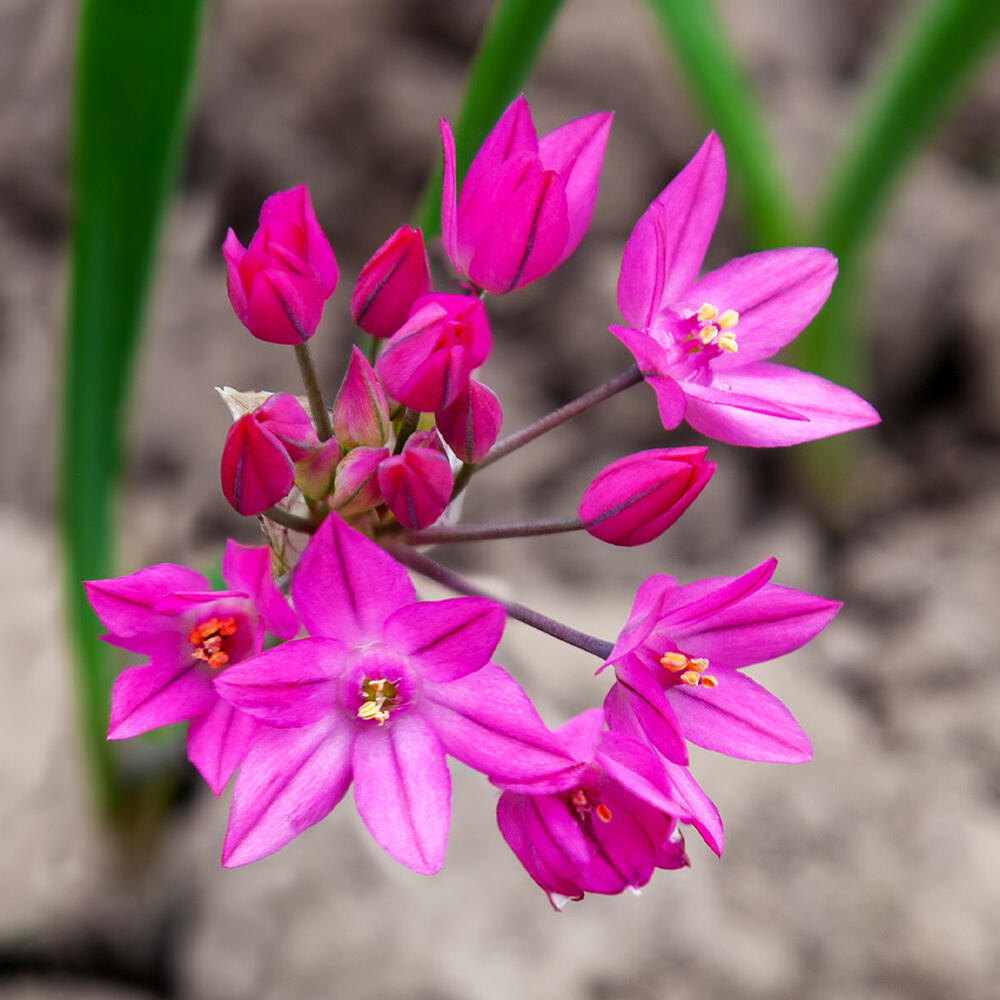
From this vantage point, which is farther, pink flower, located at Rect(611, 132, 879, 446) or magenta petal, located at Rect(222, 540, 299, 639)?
pink flower, located at Rect(611, 132, 879, 446)

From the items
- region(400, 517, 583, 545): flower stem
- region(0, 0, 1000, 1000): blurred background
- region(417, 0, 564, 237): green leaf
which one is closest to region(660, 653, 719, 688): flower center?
region(400, 517, 583, 545): flower stem

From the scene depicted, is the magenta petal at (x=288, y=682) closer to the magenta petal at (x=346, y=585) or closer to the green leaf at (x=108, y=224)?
the magenta petal at (x=346, y=585)

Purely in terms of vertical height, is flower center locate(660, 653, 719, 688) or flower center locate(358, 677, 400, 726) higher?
flower center locate(660, 653, 719, 688)

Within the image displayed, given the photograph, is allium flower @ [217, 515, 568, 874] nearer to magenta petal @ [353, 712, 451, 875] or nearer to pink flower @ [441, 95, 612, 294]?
magenta petal @ [353, 712, 451, 875]

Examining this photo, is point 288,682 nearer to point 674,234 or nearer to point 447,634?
point 447,634

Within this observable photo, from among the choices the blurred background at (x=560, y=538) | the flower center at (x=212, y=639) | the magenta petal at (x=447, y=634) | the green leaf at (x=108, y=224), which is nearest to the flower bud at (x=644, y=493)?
the magenta petal at (x=447, y=634)

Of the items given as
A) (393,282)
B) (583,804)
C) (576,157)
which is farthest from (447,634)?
(576,157)

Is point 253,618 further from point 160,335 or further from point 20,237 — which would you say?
point 20,237
